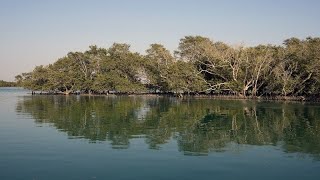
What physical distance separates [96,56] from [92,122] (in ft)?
217

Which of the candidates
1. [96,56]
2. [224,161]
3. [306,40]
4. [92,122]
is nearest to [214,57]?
[306,40]

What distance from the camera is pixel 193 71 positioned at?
7588cm

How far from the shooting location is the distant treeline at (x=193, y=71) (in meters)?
63.0

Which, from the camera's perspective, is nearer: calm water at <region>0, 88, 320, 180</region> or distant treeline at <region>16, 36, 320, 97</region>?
calm water at <region>0, 88, 320, 180</region>

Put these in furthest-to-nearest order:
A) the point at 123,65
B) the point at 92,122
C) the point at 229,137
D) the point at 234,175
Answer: the point at 123,65 < the point at 92,122 < the point at 229,137 < the point at 234,175

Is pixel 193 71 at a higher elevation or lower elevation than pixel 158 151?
higher

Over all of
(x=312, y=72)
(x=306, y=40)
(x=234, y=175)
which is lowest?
(x=234, y=175)

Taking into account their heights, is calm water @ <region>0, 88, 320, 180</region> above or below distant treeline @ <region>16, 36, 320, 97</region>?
below

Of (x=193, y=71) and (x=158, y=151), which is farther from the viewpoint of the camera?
(x=193, y=71)

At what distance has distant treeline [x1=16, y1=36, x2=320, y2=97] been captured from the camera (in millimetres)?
63000

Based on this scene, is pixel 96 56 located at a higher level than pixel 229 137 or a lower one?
higher

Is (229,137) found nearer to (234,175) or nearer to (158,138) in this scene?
(158,138)

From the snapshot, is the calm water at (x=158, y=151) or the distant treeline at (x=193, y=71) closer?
the calm water at (x=158, y=151)

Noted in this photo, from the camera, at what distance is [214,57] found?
71500mm
